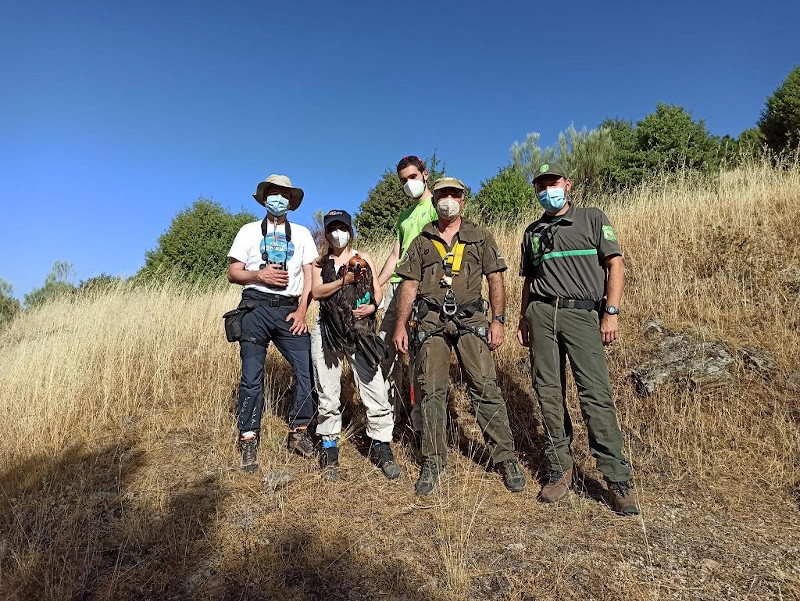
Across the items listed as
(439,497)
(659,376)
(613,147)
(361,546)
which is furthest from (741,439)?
(613,147)

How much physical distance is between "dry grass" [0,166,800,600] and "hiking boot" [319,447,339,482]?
5.1 inches

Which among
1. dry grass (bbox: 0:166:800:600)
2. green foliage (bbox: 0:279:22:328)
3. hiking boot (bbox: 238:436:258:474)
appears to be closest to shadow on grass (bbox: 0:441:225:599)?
dry grass (bbox: 0:166:800:600)

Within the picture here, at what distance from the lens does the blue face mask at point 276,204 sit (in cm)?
378

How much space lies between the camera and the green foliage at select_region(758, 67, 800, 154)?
14.1 m

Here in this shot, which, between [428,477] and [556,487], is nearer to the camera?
[556,487]

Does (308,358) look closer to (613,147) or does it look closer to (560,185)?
(560,185)

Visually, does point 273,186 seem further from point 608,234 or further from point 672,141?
point 672,141

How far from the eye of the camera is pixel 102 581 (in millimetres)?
2570

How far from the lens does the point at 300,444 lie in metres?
4.05

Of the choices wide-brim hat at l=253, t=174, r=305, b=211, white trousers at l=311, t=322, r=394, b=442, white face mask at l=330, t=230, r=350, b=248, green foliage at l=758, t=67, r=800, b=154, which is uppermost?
green foliage at l=758, t=67, r=800, b=154

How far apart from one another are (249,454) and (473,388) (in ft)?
6.54

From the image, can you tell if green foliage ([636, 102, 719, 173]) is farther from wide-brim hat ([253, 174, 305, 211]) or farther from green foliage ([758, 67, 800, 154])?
wide-brim hat ([253, 174, 305, 211])

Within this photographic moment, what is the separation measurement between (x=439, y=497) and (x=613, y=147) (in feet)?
40.3

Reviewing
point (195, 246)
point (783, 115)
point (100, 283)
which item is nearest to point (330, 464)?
point (100, 283)
